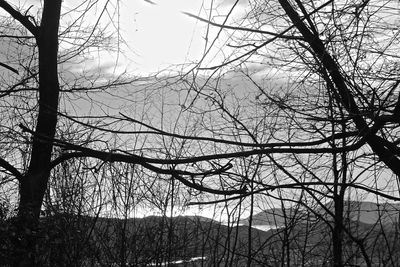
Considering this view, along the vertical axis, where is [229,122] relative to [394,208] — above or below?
above

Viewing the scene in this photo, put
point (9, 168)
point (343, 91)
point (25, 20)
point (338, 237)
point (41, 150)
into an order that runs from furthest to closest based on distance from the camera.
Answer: point (25, 20) < point (9, 168) < point (41, 150) < point (338, 237) < point (343, 91)

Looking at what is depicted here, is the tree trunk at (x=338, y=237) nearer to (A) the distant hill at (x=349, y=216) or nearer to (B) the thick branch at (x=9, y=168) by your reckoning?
(A) the distant hill at (x=349, y=216)

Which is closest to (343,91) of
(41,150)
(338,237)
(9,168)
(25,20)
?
(338,237)

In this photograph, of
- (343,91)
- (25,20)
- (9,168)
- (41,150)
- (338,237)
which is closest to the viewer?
(343,91)

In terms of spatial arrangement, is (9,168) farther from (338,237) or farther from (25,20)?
(338,237)

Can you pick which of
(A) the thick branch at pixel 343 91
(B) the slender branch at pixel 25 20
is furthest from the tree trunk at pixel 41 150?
(A) the thick branch at pixel 343 91

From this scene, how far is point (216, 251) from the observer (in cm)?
625

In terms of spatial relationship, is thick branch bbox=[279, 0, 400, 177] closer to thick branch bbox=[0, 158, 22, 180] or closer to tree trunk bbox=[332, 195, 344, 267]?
tree trunk bbox=[332, 195, 344, 267]

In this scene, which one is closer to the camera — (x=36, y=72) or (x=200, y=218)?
(x=200, y=218)

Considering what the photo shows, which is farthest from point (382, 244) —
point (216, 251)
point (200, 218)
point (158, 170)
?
→ point (158, 170)

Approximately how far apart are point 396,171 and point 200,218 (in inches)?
152

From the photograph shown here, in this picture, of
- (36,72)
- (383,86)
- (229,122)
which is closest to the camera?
(383,86)

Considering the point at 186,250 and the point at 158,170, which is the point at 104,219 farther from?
the point at 158,170

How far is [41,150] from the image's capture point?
7.03 meters
